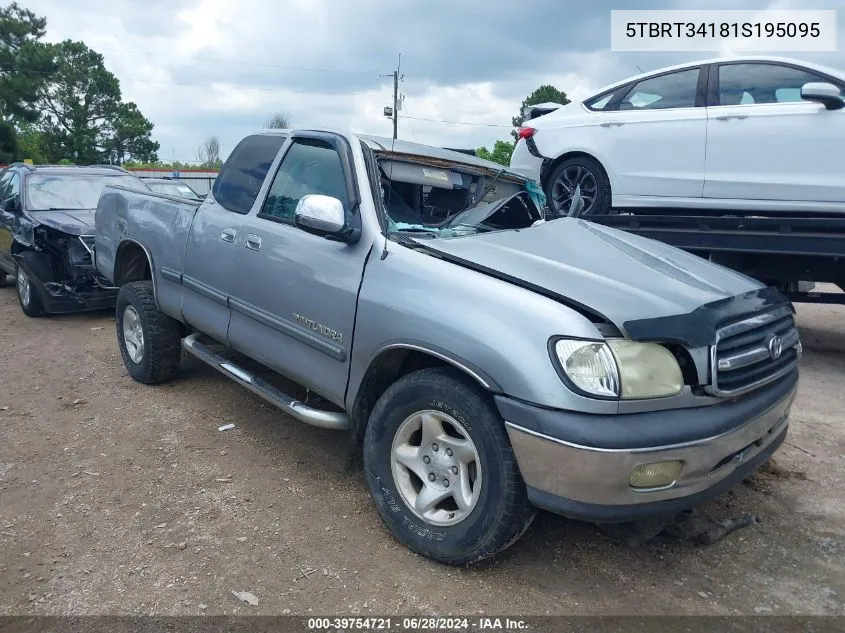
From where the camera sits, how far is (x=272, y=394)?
3701 mm

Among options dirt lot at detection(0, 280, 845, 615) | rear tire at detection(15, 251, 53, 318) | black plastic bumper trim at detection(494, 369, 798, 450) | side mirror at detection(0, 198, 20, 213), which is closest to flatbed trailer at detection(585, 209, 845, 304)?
dirt lot at detection(0, 280, 845, 615)

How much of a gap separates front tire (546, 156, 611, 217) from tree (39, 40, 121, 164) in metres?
46.8

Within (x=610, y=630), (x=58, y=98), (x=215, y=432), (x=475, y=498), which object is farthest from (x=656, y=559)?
(x=58, y=98)

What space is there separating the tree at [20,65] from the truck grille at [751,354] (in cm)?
5002

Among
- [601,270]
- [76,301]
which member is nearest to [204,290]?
[601,270]

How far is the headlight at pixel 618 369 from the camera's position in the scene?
2.43m

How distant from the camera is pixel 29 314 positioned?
Result: 311 inches

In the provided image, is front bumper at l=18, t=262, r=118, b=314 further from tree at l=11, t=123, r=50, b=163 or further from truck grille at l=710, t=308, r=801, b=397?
tree at l=11, t=123, r=50, b=163

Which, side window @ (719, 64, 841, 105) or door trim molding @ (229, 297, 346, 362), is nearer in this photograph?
door trim molding @ (229, 297, 346, 362)

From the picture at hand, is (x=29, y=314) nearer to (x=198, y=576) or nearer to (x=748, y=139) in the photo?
(x=198, y=576)

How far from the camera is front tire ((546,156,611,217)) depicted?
6262 mm

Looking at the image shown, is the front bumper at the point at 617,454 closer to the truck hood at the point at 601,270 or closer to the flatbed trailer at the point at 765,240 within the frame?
the truck hood at the point at 601,270

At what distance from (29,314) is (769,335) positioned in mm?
7959

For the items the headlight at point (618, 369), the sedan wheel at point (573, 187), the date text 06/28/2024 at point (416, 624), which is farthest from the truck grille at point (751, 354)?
the sedan wheel at point (573, 187)
